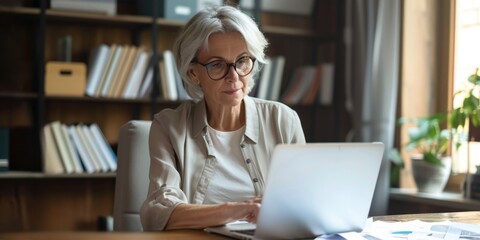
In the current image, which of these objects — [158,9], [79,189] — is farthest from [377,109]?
[79,189]

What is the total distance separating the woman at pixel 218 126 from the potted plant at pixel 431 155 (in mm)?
1564

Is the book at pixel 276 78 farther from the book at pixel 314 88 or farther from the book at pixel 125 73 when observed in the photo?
the book at pixel 125 73

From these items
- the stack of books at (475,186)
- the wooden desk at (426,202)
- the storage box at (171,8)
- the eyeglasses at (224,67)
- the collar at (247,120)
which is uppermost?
the storage box at (171,8)

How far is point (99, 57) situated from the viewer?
11.7 feet

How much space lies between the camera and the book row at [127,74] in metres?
3.57

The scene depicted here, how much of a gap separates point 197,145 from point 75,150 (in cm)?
176

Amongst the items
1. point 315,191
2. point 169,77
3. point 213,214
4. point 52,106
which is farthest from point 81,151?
point 315,191

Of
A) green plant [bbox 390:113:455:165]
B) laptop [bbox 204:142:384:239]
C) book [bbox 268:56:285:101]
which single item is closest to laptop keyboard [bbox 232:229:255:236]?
laptop [bbox 204:142:384:239]

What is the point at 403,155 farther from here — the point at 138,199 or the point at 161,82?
the point at 138,199

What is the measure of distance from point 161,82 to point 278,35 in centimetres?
76

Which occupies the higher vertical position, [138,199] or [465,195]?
[138,199]

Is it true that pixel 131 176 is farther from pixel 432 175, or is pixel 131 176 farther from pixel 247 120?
pixel 432 175

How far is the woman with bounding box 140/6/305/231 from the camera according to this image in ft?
6.09

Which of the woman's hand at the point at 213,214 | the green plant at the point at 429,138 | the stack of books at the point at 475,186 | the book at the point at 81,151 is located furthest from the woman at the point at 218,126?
the book at the point at 81,151
